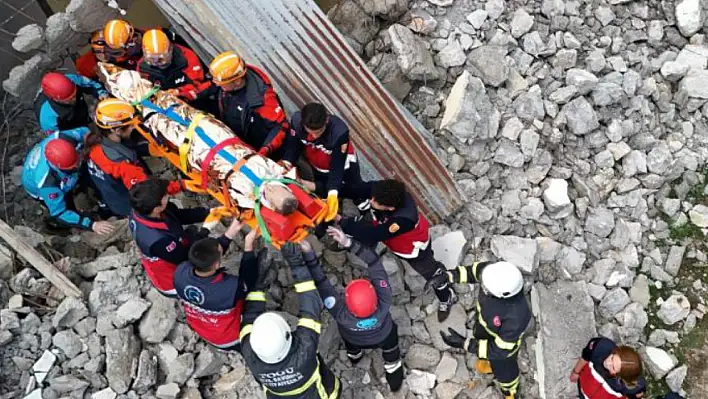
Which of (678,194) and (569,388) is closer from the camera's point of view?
(569,388)

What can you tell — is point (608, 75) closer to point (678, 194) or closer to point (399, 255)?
point (678, 194)

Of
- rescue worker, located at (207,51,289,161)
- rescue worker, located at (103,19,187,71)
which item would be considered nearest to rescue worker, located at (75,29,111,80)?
rescue worker, located at (103,19,187,71)

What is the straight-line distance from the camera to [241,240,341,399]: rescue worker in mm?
3871

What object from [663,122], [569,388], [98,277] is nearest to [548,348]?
[569,388]

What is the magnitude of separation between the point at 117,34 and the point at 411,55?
94.8 inches

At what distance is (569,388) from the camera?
4.85 metres

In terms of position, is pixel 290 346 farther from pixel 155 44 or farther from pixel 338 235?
pixel 155 44

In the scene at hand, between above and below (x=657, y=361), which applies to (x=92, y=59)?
above

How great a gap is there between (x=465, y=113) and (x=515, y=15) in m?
1.21

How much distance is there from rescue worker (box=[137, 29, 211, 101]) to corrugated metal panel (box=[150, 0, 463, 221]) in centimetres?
30

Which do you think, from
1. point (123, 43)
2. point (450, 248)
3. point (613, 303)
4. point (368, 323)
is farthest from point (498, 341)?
point (123, 43)

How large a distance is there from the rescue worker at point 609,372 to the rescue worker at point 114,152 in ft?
9.95

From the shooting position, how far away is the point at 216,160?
443 centimetres

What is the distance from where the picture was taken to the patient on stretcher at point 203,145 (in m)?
4.24
